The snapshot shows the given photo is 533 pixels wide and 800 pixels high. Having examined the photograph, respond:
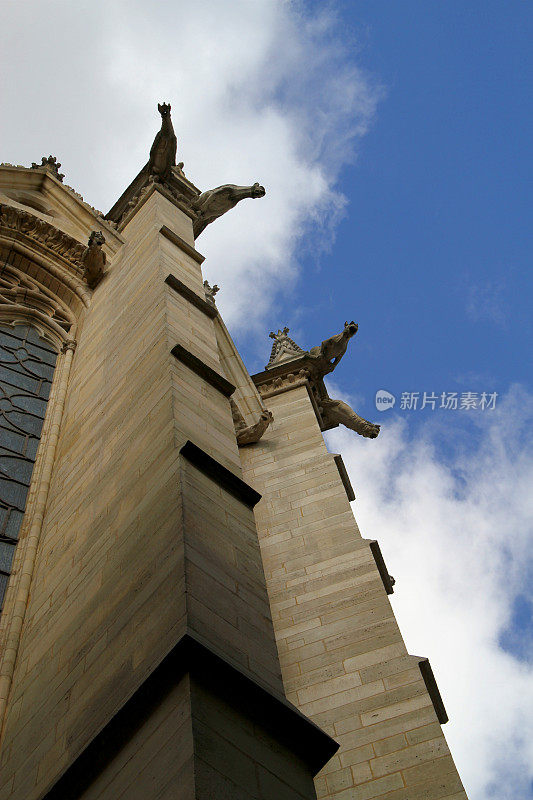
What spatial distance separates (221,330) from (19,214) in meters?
3.34

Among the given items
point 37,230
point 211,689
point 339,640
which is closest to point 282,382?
point 37,230

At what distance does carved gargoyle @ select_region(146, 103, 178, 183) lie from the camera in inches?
504

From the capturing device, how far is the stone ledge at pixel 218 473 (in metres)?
5.27

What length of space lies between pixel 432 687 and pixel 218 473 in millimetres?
3689

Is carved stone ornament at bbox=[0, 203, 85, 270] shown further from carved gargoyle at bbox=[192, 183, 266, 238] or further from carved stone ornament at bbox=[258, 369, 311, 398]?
carved stone ornament at bbox=[258, 369, 311, 398]

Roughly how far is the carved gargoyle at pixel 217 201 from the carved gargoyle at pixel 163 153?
23.3 inches

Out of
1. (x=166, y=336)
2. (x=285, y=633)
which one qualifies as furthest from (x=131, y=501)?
(x=285, y=633)

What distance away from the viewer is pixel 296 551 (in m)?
9.84

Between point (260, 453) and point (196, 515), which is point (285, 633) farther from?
point (196, 515)

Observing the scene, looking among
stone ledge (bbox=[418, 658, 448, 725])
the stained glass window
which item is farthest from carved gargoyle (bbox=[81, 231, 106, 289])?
stone ledge (bbox=[418, 658, 448, 725])

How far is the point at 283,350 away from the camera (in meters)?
15.2

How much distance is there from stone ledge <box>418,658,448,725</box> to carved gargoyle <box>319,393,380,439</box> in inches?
239

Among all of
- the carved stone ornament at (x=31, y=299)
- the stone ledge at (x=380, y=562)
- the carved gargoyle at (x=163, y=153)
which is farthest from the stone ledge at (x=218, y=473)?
the carved gargoyle at (x=163, y=153)

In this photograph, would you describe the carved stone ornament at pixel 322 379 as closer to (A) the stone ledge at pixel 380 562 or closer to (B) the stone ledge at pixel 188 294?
(A) the stone ledge at pixel 380 562
